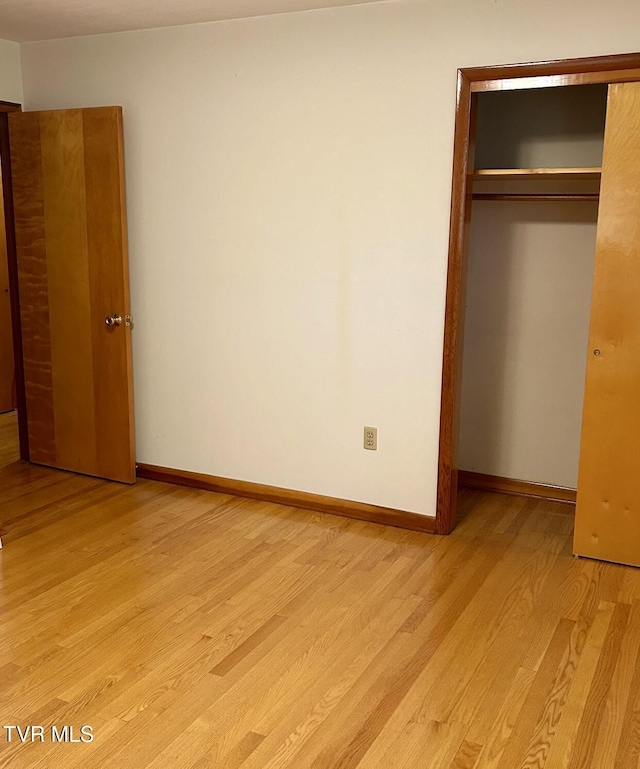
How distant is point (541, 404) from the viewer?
3998mm

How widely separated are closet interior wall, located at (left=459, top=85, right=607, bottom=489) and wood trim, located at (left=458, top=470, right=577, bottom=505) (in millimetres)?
27

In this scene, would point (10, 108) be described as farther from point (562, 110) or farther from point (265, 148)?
point (562, 110)

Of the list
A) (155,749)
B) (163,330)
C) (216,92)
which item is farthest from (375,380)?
(155,749)

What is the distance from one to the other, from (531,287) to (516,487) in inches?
41.0

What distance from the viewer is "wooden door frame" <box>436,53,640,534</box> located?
116 inches

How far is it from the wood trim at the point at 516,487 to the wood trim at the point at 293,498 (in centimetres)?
70

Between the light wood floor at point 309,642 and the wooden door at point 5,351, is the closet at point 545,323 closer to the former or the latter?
the light wood floor at point 309,642

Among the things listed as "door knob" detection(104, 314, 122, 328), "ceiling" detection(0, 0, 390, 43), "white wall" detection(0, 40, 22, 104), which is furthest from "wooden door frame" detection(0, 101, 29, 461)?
"door knob" detection(104, 314, 122, 328)

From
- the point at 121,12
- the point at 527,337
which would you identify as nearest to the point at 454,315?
the point at 527,337

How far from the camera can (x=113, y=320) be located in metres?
4.04

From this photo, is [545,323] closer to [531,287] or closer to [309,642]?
[531,287]

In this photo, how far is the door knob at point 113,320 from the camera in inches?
159

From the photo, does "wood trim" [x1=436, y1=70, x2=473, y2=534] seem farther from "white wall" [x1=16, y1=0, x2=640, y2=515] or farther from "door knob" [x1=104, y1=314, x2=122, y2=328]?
"door knob" [x1=104, y1=314, x2=122, y2=328]

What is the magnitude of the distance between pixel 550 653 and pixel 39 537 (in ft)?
7.20
